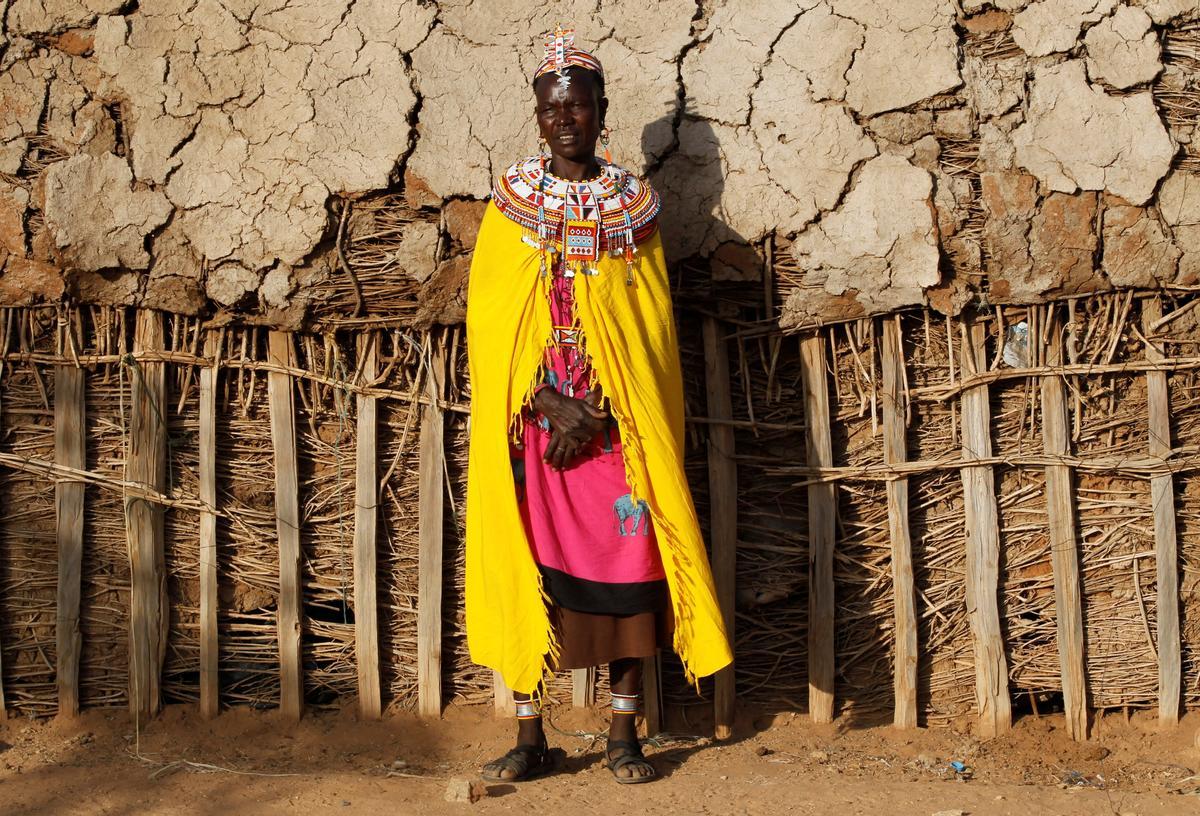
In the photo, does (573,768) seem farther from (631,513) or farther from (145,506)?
(145,506)

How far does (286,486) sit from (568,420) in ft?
3.87

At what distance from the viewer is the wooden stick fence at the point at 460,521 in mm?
4227

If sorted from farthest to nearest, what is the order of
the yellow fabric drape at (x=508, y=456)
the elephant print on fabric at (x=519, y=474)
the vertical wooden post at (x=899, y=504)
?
the vertical wooden post at (x=899, y=504) → the elephant print on fabric at (x=519, y=474) → the yellow fabric drape at (x=508, y=456)

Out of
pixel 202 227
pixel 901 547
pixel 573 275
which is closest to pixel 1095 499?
pixel 901 547

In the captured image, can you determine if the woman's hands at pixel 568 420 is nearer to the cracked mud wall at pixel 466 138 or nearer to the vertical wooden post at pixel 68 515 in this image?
the cracked mud wall at pixel 466 138

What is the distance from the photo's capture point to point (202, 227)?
425 centimetres

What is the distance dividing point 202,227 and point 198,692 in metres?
1.62

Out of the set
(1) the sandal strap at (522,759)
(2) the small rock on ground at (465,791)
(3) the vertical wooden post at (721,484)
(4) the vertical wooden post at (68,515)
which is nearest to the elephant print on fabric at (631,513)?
(3) the vertical wooden post at (721,484)

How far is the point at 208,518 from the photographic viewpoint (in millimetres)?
4355

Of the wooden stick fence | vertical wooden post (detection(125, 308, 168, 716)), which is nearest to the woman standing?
the wooden stick fence

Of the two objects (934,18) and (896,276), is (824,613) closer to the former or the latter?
(896,276)

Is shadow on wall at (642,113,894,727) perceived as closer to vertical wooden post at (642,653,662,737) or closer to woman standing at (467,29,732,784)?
vertical wooden post at (642,653,662,737)

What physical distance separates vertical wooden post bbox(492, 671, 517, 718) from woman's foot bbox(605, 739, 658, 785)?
0.57m

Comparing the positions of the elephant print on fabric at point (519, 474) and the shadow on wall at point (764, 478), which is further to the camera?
the shadow on wall at point (764, 478)
